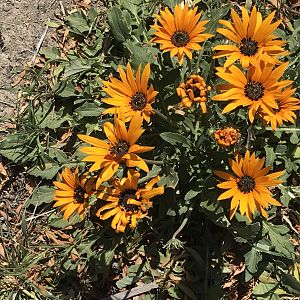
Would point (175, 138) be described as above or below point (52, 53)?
below

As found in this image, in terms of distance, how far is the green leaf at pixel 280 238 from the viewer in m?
3.89

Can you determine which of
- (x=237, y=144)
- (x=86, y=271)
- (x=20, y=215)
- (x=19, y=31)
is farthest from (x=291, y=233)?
(x=19, y=31)

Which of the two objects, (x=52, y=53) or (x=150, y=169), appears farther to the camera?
(x=52, y=53)

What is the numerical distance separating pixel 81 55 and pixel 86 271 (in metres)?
1.93

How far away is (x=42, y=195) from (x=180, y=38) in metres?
1.90

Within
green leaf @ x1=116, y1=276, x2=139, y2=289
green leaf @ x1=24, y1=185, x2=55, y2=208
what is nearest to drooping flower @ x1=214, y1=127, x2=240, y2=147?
green leaf @ x1=116, y1=276, x2=139, y2=289

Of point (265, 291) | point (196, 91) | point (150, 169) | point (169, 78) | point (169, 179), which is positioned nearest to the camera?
point (196, 91)

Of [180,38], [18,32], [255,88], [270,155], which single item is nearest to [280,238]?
[270,155]

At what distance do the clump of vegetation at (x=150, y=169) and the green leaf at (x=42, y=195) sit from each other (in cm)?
1

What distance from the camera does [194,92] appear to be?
10.5ft

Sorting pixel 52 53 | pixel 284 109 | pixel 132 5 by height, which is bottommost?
pixel 284 109

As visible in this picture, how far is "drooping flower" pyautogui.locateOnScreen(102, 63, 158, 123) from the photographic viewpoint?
327cm

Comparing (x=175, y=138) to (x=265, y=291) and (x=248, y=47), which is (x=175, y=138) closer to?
(x=248, y=47)

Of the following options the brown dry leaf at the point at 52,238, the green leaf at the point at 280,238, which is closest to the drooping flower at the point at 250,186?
the green leaf at the point at 280,238
